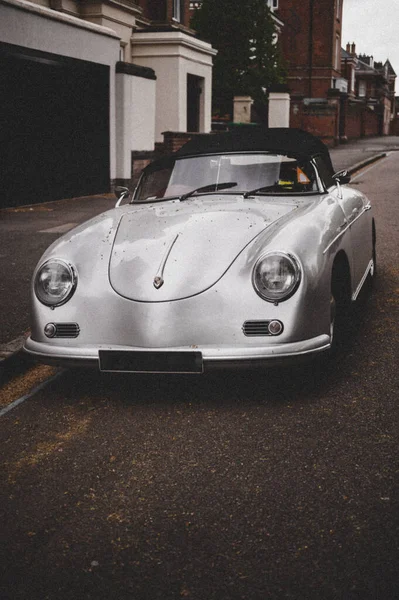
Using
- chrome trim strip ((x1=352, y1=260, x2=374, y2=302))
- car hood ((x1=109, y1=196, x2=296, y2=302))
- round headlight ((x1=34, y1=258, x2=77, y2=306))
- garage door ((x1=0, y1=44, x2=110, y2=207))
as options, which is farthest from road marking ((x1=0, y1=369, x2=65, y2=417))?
garage door ((x1=0, y1=44, x2=110, y2=207))

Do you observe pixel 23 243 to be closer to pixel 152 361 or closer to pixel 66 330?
pixel 66 330

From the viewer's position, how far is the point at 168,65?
865 inches

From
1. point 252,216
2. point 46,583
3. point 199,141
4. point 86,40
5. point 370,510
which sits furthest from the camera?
point 86,40

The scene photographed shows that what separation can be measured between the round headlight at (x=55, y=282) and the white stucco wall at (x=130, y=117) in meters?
13.2

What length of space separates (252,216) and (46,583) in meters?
2.76

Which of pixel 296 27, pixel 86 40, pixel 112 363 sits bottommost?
pixel 112 363

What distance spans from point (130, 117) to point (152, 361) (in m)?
14.3

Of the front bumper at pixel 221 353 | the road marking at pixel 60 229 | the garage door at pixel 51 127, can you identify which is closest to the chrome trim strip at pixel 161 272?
the front bumper at pixel 221 353

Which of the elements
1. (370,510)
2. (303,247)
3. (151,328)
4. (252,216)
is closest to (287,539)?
(370,510)

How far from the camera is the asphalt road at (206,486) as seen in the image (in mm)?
2594

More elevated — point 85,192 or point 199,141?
point 199,141

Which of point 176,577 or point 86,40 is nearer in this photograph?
point 176,577

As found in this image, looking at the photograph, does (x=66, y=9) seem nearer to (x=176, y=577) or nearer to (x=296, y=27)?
(x=176, y=577)

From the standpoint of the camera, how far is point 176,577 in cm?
259
